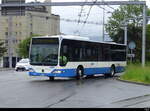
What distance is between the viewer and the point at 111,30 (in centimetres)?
5469

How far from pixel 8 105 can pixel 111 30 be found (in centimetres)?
4513

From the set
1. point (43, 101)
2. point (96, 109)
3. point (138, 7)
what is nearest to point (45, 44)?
point (43, 101)

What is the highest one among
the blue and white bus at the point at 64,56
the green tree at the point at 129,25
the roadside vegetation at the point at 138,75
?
the green tree at the point at 129,25

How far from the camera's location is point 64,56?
2086 cm

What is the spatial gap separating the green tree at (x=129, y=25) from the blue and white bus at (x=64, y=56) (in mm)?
27223

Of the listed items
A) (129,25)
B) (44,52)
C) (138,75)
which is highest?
(129,25)

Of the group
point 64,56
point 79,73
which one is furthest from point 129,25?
point 64,56

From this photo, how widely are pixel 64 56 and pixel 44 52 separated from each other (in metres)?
1.19

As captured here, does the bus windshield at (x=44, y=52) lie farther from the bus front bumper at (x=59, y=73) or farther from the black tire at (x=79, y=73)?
the black tire at (x=79, y=73)

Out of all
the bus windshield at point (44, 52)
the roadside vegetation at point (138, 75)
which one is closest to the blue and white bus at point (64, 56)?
the bus windshield at point (44, 52)

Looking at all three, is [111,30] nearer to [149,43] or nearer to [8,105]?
[149,43]

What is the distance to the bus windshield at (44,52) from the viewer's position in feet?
67.4

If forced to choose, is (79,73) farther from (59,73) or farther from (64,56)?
(59,73)

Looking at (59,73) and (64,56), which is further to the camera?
(64,56)
